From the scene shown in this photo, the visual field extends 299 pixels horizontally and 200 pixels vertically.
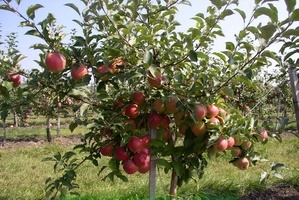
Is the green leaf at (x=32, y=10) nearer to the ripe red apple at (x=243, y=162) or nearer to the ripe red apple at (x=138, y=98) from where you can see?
the ripe red apple at (x=138, y=98)

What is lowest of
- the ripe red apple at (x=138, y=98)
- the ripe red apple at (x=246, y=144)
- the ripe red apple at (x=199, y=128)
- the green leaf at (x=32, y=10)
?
the ripe red apple at (x=246, y=144)

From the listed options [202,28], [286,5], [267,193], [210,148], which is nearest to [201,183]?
[267,193]

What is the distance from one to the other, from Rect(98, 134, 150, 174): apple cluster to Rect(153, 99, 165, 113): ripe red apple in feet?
0.45

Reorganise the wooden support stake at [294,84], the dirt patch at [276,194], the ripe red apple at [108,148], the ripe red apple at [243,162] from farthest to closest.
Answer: the dirt patch at [276,194]
the wooden support stake at [294,84]
the ripe red apple at [243,162]
the ripe red apple at [108,148]

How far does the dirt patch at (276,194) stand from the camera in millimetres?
2871

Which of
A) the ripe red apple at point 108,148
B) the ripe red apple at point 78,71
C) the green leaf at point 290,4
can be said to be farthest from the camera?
the ripe red apple at point 108,148

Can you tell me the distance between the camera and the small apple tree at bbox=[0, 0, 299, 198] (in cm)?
134

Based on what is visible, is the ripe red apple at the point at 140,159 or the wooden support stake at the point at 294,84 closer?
the ripe red apple at the point at 140,159

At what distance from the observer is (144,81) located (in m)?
1.70

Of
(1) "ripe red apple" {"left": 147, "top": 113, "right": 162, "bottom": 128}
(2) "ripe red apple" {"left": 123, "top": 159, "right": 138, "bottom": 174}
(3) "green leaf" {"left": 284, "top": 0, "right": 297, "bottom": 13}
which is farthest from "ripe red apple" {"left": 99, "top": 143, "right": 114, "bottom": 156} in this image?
(3) "green leaf" {"left": 284, "top": 0, "right": 297, "bottom": 13}

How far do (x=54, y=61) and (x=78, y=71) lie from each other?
11cm

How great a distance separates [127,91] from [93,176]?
2.90m

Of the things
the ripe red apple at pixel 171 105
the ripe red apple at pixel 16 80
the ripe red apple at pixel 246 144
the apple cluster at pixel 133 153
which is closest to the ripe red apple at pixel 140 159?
the apple cluster at pixel 133 153

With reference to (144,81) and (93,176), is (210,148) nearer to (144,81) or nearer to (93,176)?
(144,81)
